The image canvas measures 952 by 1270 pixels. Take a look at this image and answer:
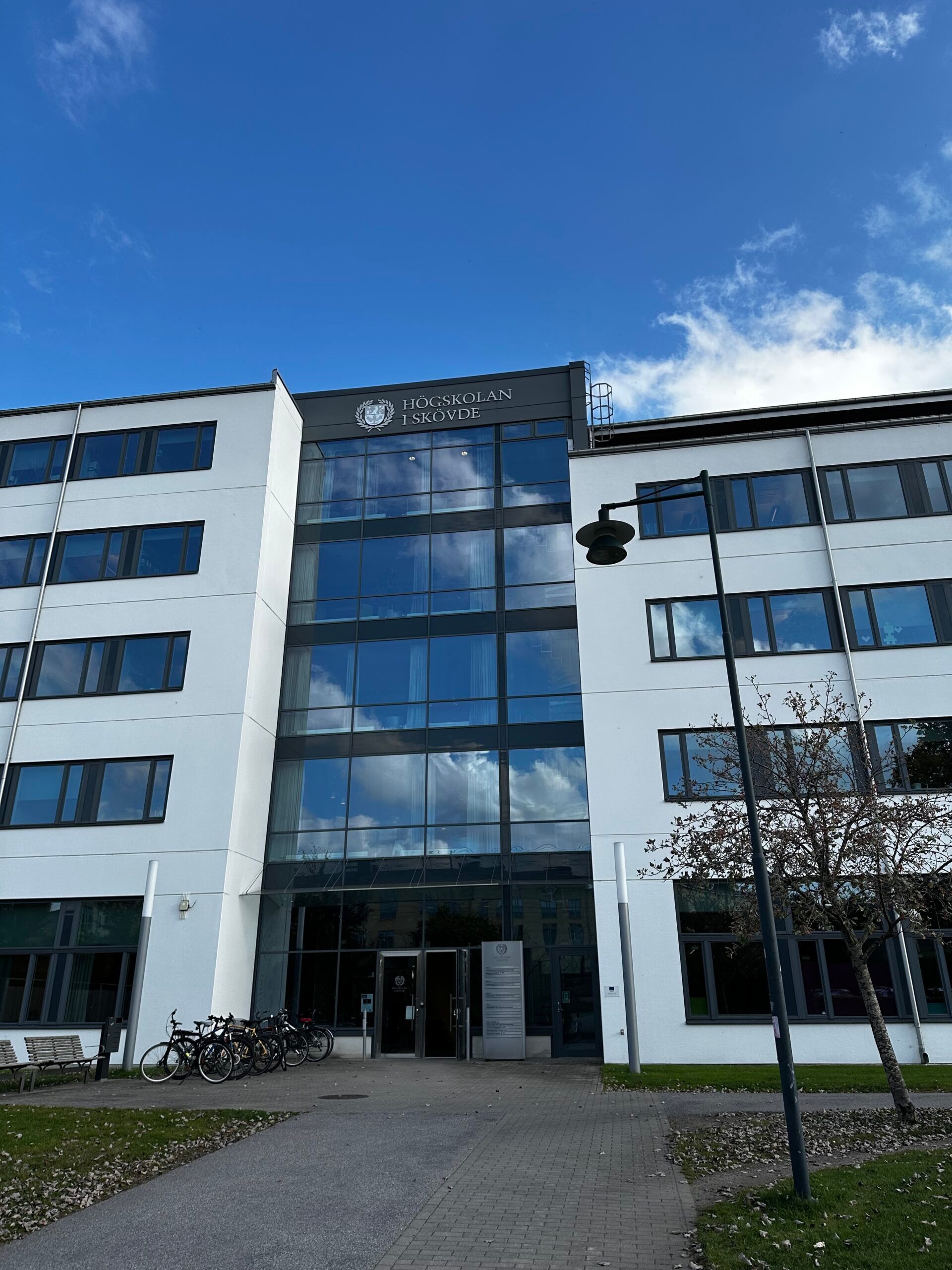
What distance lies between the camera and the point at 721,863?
1288 cm

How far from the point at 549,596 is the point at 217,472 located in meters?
9.59

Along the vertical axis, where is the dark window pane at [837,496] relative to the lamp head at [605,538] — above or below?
above

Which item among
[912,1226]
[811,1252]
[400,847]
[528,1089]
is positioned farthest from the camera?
[400,847]

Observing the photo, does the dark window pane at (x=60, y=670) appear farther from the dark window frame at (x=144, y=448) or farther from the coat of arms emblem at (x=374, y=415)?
the coat of arms emblem at (x=374, y=415)

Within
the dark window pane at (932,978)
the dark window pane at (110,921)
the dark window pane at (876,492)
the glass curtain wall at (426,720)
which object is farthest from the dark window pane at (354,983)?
the dark window pane at (876,492)

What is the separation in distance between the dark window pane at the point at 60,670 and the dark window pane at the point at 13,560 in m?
2.58

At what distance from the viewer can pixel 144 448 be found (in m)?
25.8

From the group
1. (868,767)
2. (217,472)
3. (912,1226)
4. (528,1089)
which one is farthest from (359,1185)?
(217,472)

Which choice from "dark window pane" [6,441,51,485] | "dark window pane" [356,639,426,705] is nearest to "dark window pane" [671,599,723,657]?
"dark window pane" [356,639,426,705]

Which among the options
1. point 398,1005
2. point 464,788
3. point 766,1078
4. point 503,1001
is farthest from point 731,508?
point 398,1005

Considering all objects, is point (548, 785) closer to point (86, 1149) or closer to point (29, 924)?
point (29, 924)

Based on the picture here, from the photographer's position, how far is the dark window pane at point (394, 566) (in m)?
25.2

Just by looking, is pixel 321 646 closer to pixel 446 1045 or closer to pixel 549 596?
pixel 549 596

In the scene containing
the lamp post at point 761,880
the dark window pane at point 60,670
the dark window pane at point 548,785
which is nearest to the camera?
the lamp post at point 761,880
